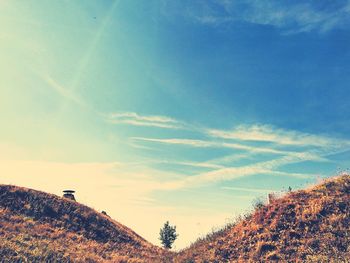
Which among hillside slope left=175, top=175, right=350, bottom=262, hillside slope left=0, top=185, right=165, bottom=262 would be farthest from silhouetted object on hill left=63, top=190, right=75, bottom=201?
hillside slope left=175, top=175, right=350, bottom=262

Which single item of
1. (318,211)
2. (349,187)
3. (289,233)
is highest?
(349,187)

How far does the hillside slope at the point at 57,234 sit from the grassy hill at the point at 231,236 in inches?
2.6

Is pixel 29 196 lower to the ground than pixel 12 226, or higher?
higher

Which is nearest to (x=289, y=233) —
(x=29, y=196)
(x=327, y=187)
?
(x=327, y=187)

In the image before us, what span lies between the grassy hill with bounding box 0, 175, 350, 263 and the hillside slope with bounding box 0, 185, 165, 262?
66 mm

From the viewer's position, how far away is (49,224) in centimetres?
2964

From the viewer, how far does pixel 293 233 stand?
20969mm

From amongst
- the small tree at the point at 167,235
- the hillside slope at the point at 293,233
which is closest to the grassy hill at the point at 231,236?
the hillside slope at the point at 293,233

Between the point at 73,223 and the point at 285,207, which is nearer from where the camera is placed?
the point at 285,207

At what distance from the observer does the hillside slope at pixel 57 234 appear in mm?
22109

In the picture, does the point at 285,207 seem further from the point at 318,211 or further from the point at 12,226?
the point at 12,226

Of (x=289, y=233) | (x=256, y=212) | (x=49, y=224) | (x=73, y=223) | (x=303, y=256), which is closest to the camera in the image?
(x=303, y=256)

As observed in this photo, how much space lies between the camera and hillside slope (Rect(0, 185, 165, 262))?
22109mm

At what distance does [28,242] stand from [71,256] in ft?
11.0
